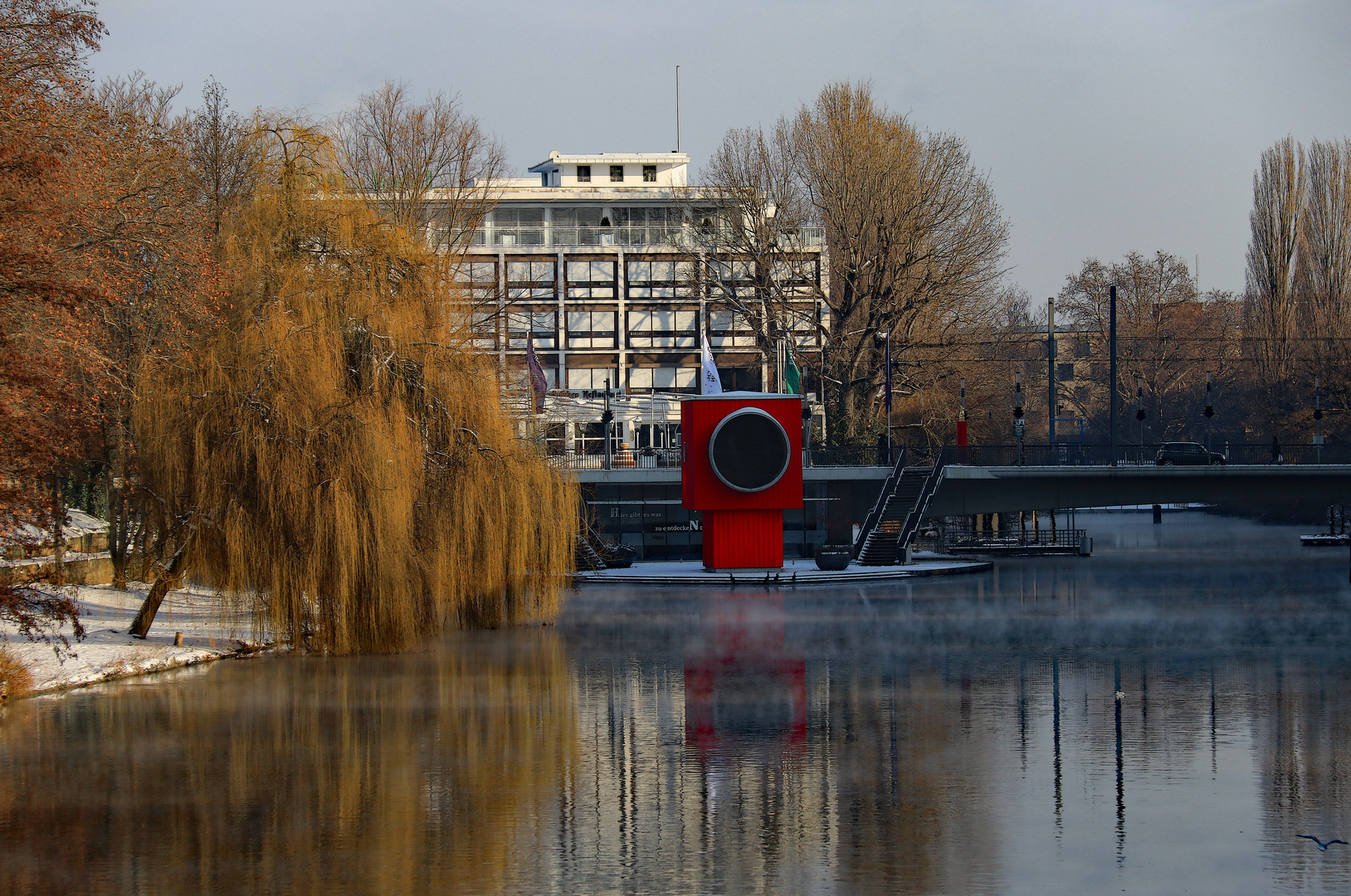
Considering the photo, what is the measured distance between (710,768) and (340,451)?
1368 centimetres

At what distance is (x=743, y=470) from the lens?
1909 inches

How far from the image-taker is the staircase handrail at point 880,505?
54.9 m

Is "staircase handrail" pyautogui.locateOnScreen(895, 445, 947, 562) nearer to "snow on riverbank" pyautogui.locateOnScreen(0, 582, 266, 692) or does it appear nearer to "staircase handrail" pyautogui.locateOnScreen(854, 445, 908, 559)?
"staircase handrail" pyautogui.locateOnScreen(854, 445, 908, 559)

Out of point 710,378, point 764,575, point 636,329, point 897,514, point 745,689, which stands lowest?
point 764,575

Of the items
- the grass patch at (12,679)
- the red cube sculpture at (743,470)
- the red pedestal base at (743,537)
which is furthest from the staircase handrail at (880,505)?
the grass patch at (12,679)

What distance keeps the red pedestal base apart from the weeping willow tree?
56.5 feet

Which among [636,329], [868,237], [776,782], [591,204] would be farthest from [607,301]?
[776,782]

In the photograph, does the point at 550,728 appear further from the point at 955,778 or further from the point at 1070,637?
the point at 1070,637

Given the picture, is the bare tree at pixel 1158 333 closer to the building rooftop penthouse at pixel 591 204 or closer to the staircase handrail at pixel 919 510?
the building rooftop penthouse at pixel 591 204

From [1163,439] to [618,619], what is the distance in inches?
3219

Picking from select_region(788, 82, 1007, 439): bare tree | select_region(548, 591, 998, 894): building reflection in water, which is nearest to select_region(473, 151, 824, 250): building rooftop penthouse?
select_region(788, 82, 1007, 439): bare tree

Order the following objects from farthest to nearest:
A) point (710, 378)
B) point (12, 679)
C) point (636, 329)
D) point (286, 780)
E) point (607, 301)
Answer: point (636, 329), point (607, 301), point (710, 378), point (12, 679), point (286, 780)

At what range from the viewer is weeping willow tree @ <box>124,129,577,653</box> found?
27609mm

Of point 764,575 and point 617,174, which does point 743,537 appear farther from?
point 617,174
